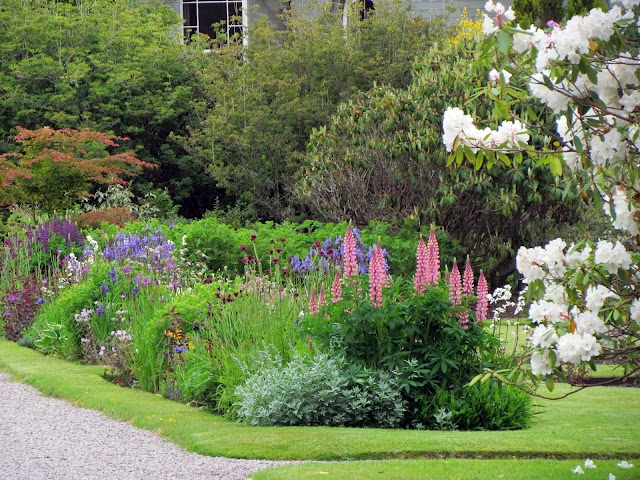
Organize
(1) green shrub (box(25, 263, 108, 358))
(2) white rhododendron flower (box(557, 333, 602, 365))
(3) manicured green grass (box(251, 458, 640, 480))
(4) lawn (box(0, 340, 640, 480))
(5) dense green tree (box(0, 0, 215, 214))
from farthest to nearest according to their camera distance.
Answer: (5) dense green tree (box(0, 0, 215, 214)) → (1) green shrub (box(25, 263, 108, 358)) → (4) lawn (box(0, 340, 640, 480)) → (3) manicured green grass (box(251, 458, 640, 480)) → (2) white rhododendron flower (box(557, 333, 602, 365))

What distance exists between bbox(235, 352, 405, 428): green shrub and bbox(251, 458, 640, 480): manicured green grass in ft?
3.53

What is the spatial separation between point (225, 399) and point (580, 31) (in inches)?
180

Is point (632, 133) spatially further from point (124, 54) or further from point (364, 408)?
point (124, 54)

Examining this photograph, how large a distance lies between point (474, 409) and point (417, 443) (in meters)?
1.02

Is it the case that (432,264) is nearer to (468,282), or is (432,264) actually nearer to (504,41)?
(468,282)

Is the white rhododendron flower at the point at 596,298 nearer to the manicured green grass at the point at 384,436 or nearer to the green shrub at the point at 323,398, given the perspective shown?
the manicured green grass at the point at 384,436

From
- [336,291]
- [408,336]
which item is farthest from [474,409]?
[336,291]

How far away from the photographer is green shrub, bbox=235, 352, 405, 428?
7.25 meters

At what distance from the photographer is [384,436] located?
680cm

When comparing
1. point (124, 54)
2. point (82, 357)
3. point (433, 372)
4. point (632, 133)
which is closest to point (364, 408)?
point (433, 372)

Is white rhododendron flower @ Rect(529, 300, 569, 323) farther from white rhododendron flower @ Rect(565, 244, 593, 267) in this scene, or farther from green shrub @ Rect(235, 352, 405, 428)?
green shrub @ Rect(235, 352, 405, 428)

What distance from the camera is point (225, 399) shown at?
7.82 metres

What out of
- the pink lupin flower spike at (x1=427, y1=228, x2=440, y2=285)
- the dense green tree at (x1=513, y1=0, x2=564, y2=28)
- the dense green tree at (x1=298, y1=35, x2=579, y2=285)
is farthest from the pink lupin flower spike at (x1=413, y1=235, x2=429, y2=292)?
the dense green tree at (x1=513, y1=0, x2=564, y2=28)

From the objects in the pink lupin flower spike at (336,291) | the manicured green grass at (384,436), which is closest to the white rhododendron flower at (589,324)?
the manicured green grass at (384,436)
